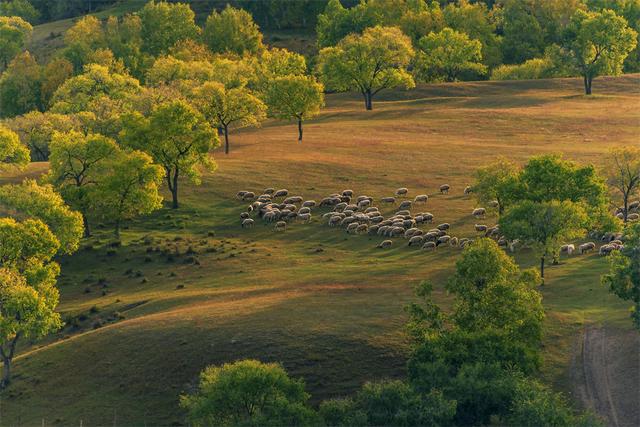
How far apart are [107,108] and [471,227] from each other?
176 ft

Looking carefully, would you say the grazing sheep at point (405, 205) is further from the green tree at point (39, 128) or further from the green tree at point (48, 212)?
the green tree at point (39, 128)

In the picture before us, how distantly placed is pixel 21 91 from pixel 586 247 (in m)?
116

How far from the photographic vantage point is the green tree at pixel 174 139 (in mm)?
111625

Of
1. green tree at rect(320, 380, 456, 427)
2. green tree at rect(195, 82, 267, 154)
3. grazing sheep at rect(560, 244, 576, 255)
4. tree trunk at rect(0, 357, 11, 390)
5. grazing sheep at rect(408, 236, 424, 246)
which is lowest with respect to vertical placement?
tree trunk at rect(0, 357, 11, 390)

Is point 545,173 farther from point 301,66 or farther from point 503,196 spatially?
point 301,66

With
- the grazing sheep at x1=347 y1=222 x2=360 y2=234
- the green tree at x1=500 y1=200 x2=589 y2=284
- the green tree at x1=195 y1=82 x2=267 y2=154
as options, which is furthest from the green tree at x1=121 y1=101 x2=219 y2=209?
the green tree at x1=500 y1=200 x2=589 y2=284

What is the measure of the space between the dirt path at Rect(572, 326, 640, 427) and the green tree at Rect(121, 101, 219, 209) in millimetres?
50847

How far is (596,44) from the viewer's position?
6644 inches

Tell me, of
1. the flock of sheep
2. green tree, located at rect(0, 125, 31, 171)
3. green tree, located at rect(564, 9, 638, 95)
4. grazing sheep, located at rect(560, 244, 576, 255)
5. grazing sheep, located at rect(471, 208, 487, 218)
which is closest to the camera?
grazing sheep, located at rect(560, 244, 576, 255)

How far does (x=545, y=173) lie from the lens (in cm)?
8838

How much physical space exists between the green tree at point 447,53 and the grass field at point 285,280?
110ft

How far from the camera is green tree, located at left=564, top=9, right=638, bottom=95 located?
547 ft

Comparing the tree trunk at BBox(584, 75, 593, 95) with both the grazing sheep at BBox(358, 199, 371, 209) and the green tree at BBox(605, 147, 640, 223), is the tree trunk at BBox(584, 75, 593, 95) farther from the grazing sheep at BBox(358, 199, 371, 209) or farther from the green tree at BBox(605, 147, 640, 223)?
the grazing sheep at BBox(358, 199, 371, 209)

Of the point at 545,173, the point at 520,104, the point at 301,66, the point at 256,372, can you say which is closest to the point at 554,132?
the point at 520,104
